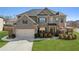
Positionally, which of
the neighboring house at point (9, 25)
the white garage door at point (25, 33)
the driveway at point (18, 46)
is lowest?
the driveway at point (18, 46)

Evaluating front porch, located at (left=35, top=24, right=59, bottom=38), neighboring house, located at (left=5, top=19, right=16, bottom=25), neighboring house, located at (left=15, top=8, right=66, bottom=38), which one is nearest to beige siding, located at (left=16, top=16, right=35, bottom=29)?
neighboring house, located at (left=15, top=8, right=66, bottom=38)

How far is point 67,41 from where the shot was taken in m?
7.82

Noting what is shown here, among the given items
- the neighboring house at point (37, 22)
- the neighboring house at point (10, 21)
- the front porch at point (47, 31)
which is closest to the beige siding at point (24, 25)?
the neighboring house at point (37, 22)

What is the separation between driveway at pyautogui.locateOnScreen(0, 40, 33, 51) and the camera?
7715 millimetres

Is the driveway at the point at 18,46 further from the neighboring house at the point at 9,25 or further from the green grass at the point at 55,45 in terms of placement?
the neighboring house at the point at 9,25

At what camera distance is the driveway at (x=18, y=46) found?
7.71 m

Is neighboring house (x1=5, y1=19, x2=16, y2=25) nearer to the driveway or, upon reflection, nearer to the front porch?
the driveway

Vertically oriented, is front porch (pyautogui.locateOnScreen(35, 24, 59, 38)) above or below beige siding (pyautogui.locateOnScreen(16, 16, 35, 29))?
below

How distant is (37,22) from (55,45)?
75 cm

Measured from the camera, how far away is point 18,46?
7734mm

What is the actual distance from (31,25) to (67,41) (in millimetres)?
1001
